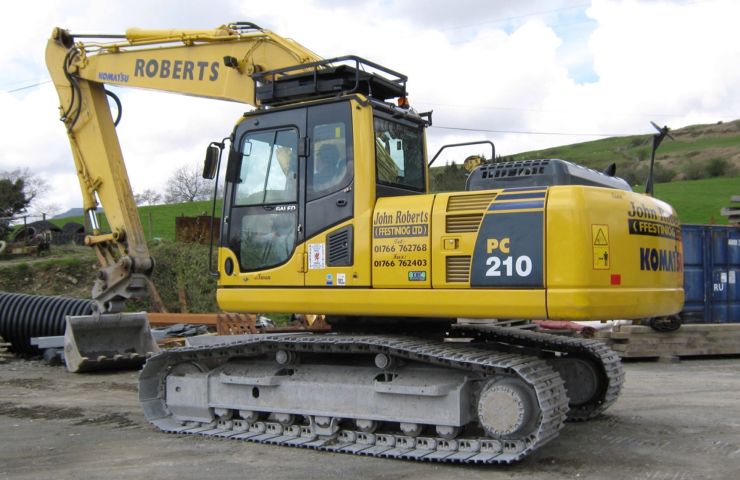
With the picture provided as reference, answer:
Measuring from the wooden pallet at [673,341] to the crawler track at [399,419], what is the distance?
777 cm

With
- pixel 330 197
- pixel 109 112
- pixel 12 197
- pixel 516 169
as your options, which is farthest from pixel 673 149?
pixel 330 197

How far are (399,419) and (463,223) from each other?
6.00 ft

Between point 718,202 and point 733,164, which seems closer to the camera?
point 718,202

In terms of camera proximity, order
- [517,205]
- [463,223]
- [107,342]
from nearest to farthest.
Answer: [517,205]
[463,223]
[107,342]

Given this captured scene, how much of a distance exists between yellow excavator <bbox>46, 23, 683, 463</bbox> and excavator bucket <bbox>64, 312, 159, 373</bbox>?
449cm

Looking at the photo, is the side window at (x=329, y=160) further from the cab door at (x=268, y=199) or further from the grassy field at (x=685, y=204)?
the grassy field at (x=685, y=204)

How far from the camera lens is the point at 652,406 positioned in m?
9.31

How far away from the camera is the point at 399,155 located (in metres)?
7.58

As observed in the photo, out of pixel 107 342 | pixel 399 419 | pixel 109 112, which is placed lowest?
pixel 399 419

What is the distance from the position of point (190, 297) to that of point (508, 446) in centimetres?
1644

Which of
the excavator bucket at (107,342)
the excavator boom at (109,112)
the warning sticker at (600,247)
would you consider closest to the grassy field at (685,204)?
the excavator bucket at (107,342)

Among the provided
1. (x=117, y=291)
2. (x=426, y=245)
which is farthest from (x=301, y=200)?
(x=117, y=291)

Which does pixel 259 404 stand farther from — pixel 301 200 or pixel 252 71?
pixel 252 71

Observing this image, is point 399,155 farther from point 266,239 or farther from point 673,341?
point 673,341
